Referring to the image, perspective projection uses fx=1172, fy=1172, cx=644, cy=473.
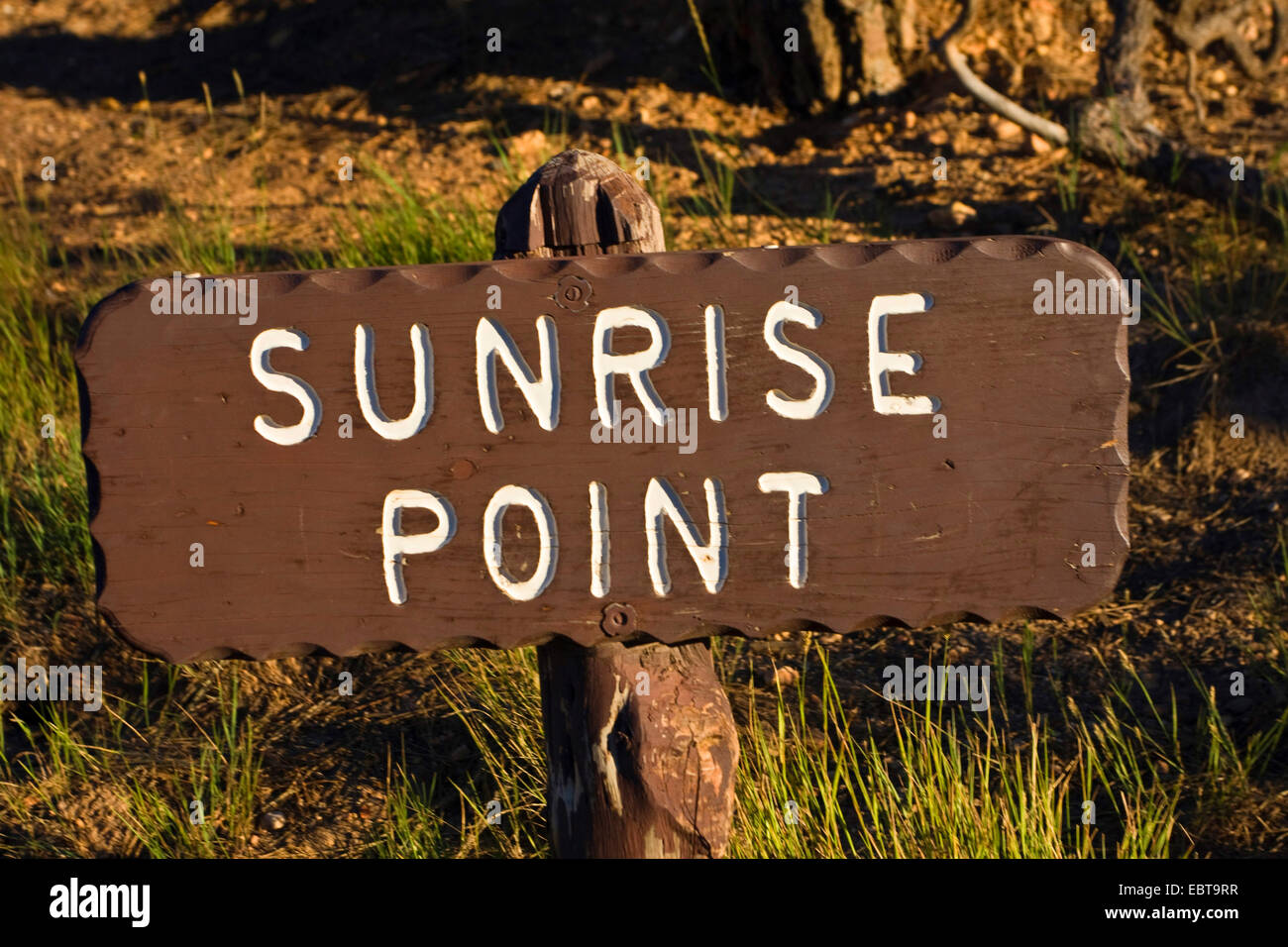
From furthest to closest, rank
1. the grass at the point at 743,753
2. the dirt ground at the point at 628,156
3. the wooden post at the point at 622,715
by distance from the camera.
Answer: the dirt ground at the point at 628,156 < the grass at the point at 743,753 < the wooden post at the point at 622,715

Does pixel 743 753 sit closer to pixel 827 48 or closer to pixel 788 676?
pixel 788 676

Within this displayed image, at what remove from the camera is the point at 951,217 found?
3939mm

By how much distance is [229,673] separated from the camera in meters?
2.76

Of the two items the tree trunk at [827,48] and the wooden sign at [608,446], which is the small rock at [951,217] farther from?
the wooden sign at [608,446]

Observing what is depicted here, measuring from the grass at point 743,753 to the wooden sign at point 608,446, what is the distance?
2.05 feet

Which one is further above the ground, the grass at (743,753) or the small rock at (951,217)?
the small rock at (951,217)

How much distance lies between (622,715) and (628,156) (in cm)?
323

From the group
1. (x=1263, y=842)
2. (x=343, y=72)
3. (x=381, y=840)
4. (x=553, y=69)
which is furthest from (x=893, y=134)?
(x=381, y=840)

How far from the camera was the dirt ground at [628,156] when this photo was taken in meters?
2.74

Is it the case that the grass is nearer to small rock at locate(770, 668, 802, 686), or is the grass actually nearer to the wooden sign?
small rock at locate(770, 668, 802, 686)

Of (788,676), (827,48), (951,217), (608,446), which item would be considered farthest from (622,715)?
(827,48)

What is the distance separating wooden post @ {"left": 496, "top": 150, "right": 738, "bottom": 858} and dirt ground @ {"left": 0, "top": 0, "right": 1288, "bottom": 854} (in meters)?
1.01

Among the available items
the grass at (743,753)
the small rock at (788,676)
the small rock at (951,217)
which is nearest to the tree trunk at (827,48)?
the small rock at (951,217)

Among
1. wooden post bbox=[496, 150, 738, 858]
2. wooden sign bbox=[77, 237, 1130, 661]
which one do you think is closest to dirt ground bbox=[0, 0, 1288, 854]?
wooden post bbox=[496, 150, 738, 858]
